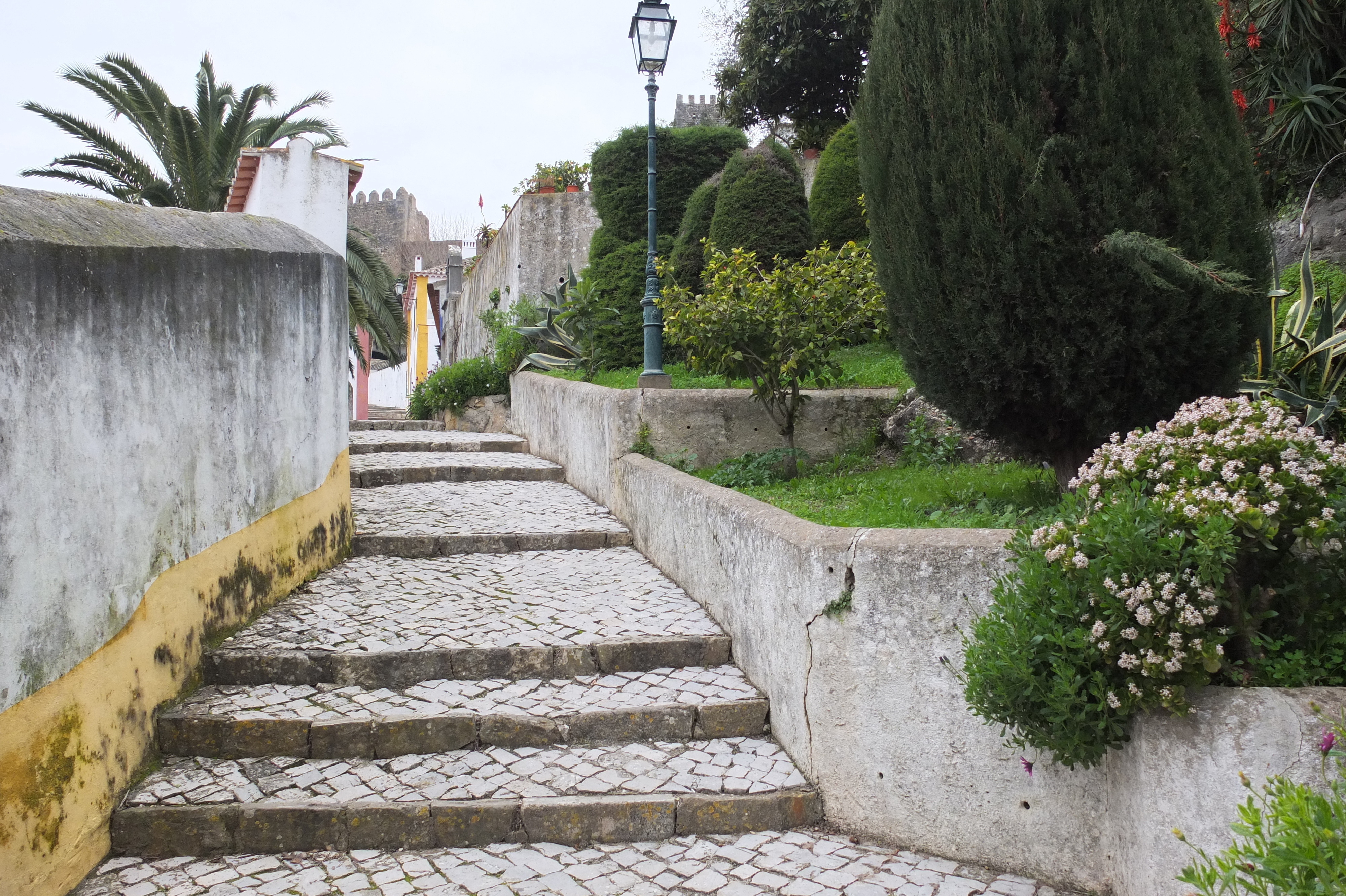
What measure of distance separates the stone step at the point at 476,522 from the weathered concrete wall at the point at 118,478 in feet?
3.66

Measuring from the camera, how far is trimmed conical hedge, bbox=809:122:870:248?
394 inches

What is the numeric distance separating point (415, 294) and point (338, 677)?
29323 mm

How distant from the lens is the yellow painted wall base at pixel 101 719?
2.86 meters

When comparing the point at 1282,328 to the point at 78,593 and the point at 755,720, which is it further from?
the point at 78,593

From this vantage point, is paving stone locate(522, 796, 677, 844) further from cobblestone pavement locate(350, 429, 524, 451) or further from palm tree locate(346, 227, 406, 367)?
palm tree locate(346, 227, 406, 367)

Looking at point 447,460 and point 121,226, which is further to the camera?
point 447,460

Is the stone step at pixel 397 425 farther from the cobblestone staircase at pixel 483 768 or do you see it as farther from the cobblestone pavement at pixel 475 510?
the cobblestone staircase at pixel 483 768

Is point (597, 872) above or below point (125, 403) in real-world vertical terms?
below

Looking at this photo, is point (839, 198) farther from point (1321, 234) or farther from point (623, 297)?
point (1321, 234)

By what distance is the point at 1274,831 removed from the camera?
1908mm

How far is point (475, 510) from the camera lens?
7223 mm

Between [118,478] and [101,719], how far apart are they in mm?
853

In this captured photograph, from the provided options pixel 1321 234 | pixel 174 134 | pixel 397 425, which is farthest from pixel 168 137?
pixel 1321 234

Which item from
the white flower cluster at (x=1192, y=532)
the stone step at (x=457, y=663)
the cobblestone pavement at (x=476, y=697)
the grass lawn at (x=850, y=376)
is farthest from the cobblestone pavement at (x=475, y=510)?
the white flower cluster at (x=1192, y=532)
